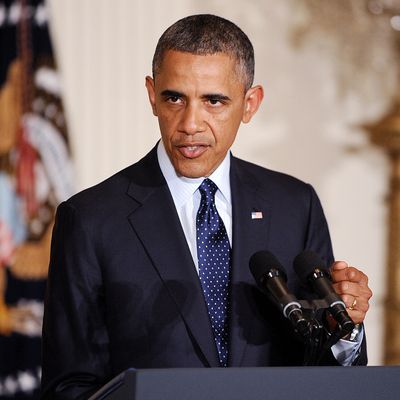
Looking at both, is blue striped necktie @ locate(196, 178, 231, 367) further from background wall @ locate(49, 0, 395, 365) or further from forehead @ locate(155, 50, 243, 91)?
background wall @ locate(49, 0, 395, 365)

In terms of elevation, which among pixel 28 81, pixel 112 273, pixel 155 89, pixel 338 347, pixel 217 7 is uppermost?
pixel 217 7

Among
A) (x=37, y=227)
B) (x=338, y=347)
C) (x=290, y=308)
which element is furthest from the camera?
(x=37, y=227)

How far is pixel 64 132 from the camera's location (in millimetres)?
3977

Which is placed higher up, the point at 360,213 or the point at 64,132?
the point at 64,132

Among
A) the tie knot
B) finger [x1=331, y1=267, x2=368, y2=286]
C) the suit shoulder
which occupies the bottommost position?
finger [x1=331, y1=267, x2=368, y2=286]

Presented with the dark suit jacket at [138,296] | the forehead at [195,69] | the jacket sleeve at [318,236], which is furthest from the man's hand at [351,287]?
the forehead at [195,69]

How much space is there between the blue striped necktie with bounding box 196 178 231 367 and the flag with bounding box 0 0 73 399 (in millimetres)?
1975

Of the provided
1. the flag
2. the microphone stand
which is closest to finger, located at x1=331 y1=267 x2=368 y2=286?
the microphone stand

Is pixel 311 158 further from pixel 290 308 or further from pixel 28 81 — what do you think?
pixel 290 308

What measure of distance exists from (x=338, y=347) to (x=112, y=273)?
466 mm

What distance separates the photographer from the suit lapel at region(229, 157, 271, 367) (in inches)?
76.6

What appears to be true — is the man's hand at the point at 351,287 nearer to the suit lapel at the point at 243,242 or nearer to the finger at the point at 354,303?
the finger at the point at 354,303

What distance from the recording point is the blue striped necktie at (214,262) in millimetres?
1962

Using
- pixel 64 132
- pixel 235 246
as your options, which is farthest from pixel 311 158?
pixel 235 246
